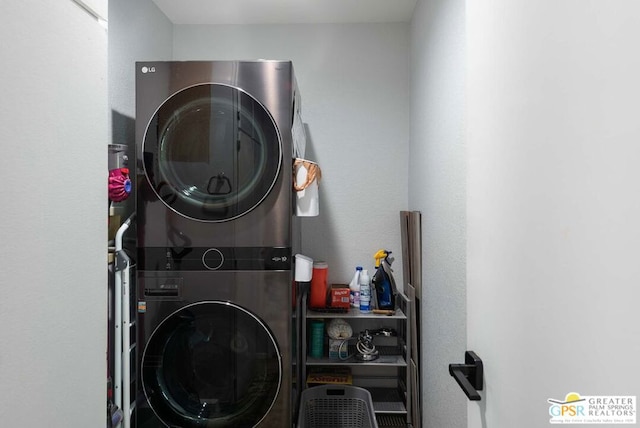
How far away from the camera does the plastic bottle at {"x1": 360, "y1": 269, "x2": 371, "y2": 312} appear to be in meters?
2.12

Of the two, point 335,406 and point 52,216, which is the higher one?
point 52,216

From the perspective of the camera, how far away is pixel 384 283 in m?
2.12

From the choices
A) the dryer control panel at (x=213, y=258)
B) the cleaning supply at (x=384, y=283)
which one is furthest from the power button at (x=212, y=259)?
the cleaning supply at (x=384, y=283)

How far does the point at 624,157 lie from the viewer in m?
0.40

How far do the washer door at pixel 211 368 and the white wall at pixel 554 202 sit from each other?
1065mm

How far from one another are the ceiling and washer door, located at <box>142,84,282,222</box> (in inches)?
36.5

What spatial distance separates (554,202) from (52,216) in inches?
35.5

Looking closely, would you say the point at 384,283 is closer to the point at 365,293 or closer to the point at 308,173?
the point at 365,293

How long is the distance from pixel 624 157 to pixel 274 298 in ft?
4.59

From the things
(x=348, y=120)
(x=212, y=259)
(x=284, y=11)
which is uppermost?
(x=284, y=11)

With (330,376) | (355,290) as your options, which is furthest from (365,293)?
(330,376)

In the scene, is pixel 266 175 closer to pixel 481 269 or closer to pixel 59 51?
pixel 59 51

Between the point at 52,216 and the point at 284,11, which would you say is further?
the point at 284,11

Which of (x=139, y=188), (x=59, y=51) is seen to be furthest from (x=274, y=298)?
(x=59, y=51)
